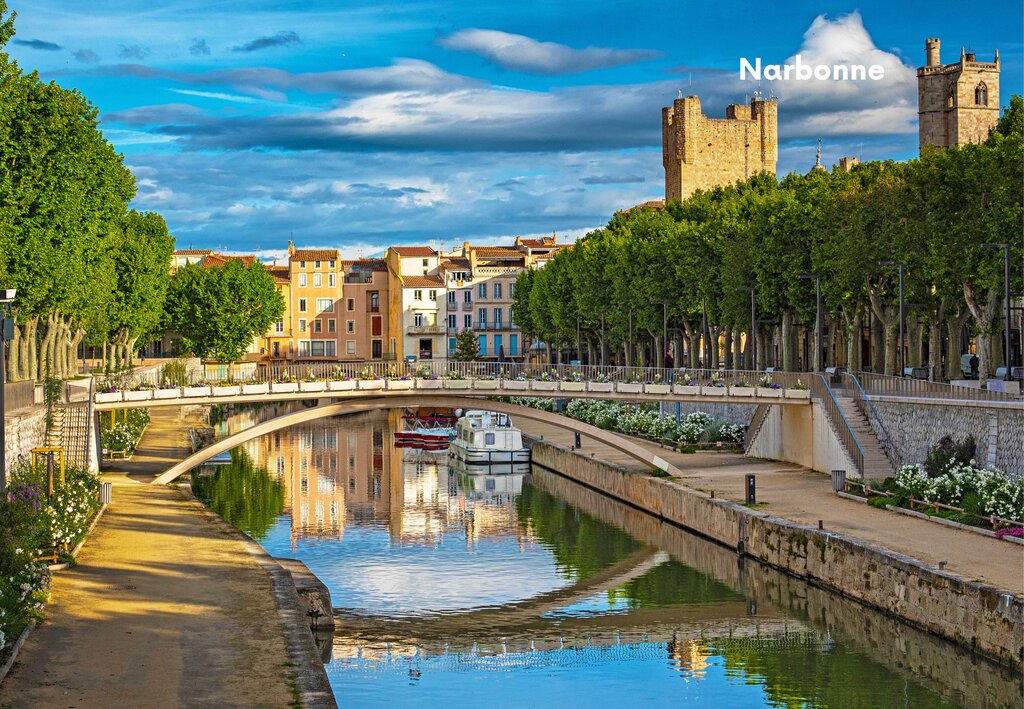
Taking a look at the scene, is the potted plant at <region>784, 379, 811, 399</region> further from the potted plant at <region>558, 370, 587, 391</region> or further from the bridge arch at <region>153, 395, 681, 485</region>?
the potted plant at <region>558, 370, 587, 391</region>

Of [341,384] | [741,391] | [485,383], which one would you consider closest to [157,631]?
[341,384]

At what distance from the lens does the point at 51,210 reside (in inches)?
1918

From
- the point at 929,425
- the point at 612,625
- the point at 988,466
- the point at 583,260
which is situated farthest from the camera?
the point at 583,260

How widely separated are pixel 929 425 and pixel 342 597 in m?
20.9

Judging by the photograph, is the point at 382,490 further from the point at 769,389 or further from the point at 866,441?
the point at 866,441

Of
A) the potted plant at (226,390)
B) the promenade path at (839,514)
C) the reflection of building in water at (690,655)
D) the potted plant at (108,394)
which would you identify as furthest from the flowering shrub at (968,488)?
the potted plant at (108,394)

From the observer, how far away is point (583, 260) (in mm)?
100688

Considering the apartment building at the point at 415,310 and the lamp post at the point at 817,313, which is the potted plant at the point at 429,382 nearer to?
the lamp post at the point at 817,313

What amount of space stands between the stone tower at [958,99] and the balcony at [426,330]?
4822 centimetres

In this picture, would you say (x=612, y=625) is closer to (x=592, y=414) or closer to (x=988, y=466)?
(x=988, y=466)

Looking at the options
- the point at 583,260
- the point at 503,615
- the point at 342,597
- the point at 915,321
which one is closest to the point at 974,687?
the point at 503,615

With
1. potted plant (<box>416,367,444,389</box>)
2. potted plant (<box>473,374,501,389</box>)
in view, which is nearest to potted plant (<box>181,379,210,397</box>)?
potted plant (<box>416,367,444,389</box>)

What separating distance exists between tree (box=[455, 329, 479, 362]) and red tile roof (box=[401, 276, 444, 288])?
5618 millimetres

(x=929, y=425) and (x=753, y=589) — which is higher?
(x=929, y=425)
